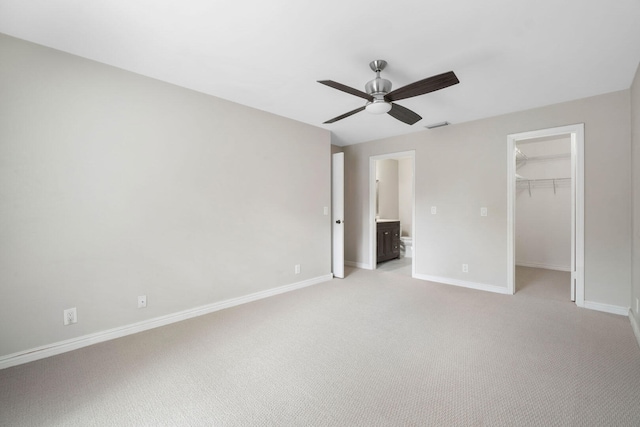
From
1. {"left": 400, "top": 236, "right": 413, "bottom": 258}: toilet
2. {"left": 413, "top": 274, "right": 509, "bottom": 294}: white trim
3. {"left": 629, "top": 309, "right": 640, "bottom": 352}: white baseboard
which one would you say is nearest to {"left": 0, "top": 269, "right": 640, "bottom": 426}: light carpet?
{"left": 629, "top": 309, "right": 640, "bottom": 352}: white baseboard

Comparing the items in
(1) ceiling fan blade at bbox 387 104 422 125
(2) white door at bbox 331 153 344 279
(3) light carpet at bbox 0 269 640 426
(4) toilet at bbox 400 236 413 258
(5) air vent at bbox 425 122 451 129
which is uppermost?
(5) air vent at bbox 425 122 451 129

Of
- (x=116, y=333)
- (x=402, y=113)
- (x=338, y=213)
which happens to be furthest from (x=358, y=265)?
(x=116, y=333)

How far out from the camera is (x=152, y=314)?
2.69 meters

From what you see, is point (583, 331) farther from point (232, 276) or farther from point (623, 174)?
point (232, 276)

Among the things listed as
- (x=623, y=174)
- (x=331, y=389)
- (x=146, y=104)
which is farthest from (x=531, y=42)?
(x=146, y=104)

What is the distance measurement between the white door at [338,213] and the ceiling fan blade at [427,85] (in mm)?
2147

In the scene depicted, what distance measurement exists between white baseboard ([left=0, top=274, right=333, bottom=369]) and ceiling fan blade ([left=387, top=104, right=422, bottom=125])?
101 inches

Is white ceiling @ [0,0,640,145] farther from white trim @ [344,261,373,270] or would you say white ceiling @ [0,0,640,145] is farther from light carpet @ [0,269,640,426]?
white trim @ [344,261,373,270]

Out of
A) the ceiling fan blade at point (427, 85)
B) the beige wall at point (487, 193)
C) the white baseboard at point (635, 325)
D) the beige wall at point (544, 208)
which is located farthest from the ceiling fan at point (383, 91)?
the beige wall at point (544, 208)

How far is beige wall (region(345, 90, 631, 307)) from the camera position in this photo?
9.92ft

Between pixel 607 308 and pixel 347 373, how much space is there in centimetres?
315

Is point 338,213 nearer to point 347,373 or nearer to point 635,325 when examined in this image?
point 347,373

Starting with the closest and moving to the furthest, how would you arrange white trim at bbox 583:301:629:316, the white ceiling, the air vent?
the white ceiling < white trim at bbox 583:301:629:316 < the air vent

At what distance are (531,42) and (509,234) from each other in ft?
7.92
